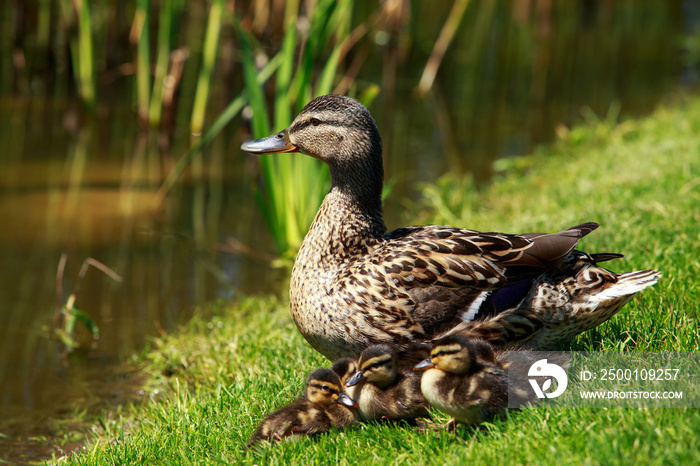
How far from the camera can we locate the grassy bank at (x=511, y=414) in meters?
2.59

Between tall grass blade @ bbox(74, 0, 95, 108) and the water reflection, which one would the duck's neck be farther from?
tall grass blade @ bbox(74, 0, 95, 108)

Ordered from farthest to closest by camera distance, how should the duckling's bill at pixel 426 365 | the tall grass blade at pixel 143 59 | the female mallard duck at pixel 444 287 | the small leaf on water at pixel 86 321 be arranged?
the tall grass blade at pixel 143 59 → the small leaf on water at pixel 86 321 → the female mallard duck at pixel 444 287 → the duckling's bill at pixel 426 365

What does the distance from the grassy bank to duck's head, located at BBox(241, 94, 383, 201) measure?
3.17ft

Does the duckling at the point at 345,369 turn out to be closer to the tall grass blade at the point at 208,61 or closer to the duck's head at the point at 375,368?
the duck's head at the point at 375,368

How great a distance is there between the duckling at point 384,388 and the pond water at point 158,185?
1.86 metres

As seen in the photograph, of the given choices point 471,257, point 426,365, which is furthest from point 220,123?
point 426,365

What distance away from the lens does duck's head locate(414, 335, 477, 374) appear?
2830 millimetres

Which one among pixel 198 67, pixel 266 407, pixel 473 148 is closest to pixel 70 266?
pixel 266 407

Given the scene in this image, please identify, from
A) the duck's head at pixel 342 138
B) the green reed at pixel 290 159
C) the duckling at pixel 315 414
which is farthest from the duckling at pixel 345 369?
the green reed at pixel 290 159

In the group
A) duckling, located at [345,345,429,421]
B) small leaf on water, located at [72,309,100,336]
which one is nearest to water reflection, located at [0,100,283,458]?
small leaf on water, located at [72,309,100,336]

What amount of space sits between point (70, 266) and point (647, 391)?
467cm

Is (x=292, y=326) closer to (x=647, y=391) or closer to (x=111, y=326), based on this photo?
(x=111, y=326)

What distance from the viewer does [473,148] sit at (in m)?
9.56

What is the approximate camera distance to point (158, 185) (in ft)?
26.4
